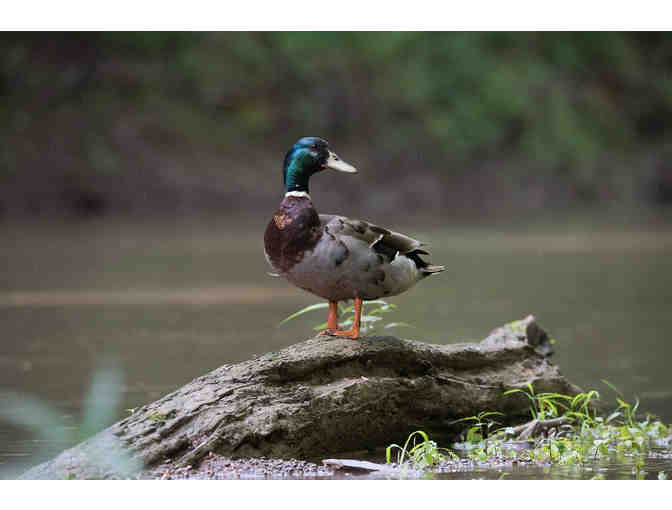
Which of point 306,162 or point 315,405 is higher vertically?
point 306,162

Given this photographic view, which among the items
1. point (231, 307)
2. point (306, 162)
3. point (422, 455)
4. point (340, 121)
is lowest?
point (422, 455)

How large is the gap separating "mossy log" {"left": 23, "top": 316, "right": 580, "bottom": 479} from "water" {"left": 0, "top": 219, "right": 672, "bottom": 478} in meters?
0.73

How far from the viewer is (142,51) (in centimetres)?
3042

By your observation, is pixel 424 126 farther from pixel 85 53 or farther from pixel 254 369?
pixel 254 369

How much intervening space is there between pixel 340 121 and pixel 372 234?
26746mm

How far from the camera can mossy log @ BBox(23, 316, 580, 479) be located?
4.22 meters

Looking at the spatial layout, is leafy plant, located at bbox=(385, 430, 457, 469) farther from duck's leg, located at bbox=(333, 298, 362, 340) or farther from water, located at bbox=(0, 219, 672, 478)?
duck's leg, located at bbox=(333, 298, 362, 340)

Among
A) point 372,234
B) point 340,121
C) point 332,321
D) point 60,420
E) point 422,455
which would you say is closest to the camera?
point 422,455

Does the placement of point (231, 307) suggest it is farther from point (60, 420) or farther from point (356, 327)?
point (356, 327)

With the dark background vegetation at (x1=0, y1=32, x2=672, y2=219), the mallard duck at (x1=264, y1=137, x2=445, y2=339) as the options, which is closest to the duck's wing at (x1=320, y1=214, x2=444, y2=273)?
the mallard duck at (x1=264, y1=137, x2=445, y2=339)

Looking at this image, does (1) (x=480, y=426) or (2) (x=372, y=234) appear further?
(1) (x=480, y=426)

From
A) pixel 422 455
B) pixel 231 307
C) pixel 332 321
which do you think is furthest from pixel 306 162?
pixel 231 307

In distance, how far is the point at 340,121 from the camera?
31219mm

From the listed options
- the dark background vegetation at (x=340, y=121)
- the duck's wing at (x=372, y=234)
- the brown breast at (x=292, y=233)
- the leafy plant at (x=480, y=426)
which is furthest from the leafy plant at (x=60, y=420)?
the dark background vegetation at (x=340, y=121)
